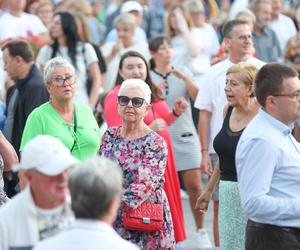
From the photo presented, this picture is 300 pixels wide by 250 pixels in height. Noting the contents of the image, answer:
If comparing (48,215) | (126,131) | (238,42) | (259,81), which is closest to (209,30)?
(238,42)

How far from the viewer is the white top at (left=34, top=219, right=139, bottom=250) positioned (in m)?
4.41

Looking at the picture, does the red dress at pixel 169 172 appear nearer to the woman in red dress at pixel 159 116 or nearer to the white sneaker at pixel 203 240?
the woman in red dress at pixel 159 116

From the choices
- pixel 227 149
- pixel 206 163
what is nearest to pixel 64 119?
pixel 227 149

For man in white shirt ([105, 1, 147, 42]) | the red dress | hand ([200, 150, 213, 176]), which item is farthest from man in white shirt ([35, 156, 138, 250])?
man in white shirt ([105, 1, 147, 42])

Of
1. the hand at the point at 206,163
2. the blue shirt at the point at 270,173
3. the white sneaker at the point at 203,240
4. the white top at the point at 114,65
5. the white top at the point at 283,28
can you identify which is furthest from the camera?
the white top at the point at 283,28

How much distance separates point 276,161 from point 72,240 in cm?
202

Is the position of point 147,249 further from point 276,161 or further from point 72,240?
point 72,240

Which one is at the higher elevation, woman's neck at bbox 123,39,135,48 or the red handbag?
woman's neck at bbox 123,39,135,48

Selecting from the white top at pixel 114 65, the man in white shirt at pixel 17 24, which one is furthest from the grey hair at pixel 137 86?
the man in white shirt at pixel 17 24

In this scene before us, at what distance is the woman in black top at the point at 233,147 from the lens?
25.3 feet

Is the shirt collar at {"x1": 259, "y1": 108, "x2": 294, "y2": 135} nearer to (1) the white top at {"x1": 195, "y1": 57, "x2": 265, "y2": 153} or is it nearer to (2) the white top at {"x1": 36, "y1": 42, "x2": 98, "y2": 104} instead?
(1) the white top at {"x1": 195, "y1": 57, "x2": 265, "y2": 153}

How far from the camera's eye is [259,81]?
6363 mm

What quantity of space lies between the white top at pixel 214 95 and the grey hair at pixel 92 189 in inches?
210

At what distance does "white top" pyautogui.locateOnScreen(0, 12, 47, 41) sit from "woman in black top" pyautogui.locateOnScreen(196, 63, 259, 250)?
7.04 metres
